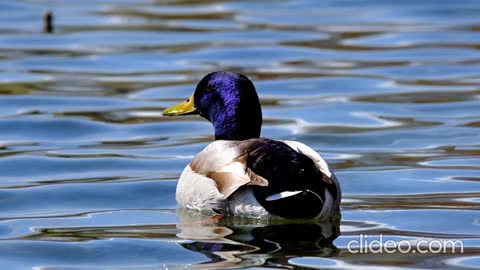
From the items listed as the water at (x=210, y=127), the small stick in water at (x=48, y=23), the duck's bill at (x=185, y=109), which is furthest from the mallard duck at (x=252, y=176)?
the small stick in water at (x=48, y=23)

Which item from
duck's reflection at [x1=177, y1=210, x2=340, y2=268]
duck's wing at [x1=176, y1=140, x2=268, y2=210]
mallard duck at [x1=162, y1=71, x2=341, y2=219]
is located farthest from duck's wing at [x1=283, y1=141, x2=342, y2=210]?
duck's wing at [x1=176, y1=140, x2=268, y2=210]

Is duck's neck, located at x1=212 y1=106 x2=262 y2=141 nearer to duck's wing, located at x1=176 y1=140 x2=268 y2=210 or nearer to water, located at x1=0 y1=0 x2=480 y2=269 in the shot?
duck's wing, located at x1=176 y1=140 x2=268 y2=210

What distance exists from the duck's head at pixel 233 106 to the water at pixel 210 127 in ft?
2.15

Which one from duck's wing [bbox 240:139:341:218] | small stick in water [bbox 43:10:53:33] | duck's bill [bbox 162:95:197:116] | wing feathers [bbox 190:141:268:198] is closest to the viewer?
duck's wing [bbox 240:139:341:218]

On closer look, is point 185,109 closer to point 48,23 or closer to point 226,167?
point 226,167

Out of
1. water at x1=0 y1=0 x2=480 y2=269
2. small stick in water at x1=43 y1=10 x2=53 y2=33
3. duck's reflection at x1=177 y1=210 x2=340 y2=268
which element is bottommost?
duck's reflection at x1=177 y1=210 x2=340 y2=268

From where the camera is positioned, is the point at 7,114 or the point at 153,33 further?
the point at 153,33

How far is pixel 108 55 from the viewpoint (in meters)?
17.0

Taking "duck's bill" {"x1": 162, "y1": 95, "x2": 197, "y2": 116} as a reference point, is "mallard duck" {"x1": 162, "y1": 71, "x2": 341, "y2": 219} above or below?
below

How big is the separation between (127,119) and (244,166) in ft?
16.0

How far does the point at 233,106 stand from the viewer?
9852mm

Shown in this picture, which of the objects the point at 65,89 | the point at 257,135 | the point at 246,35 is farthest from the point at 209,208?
the point at 246,35

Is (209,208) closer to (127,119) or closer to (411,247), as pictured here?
(411,247)

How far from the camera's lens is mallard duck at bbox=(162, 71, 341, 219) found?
8398mm
